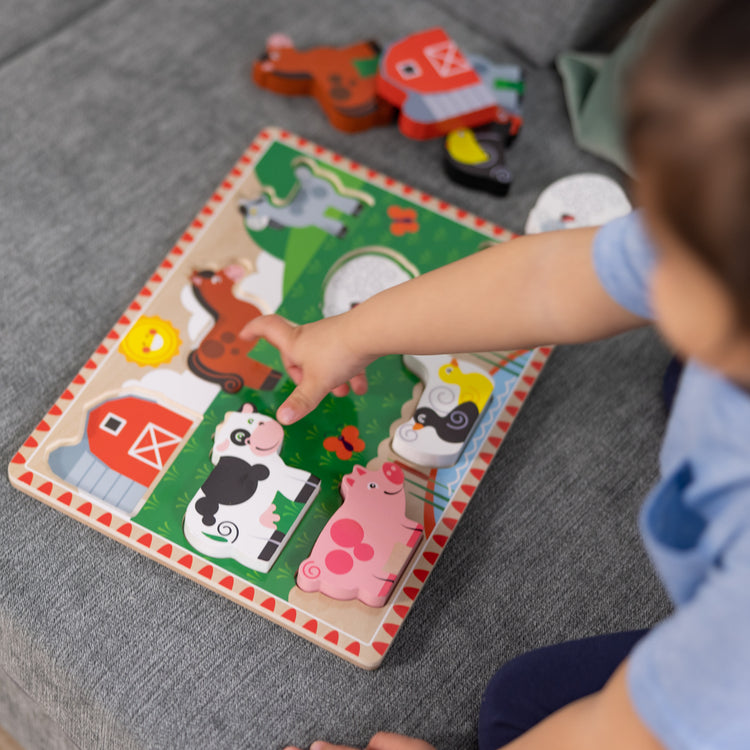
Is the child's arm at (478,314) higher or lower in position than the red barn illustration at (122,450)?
higher

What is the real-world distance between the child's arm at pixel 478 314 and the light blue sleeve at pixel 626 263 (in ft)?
0.04

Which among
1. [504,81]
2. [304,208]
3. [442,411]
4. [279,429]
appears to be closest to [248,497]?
[279,429]

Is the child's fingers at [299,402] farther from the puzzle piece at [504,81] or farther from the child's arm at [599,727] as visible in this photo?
the puzzle piece at [504,81]

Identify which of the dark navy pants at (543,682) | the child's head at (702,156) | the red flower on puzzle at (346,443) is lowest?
the dark navy pants at (543,682)

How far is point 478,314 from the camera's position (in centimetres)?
59

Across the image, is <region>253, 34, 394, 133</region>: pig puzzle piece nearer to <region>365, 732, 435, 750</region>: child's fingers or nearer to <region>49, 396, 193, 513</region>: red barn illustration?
<region>49, 396, 193, 513</region>: red barn illustration

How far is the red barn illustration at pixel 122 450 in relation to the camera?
→ 672mm

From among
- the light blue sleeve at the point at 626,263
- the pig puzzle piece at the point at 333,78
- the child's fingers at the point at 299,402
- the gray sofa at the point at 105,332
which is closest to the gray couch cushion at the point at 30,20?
the gray sofa at the point at 105,332

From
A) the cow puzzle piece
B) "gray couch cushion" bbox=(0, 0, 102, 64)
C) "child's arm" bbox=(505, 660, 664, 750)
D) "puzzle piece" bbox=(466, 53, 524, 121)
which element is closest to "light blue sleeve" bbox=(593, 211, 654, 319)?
"child's arm" bbox=(505, 660, 664, 750)

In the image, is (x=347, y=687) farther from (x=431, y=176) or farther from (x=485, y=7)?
(x=485, y=7)

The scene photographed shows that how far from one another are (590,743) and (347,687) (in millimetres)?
239

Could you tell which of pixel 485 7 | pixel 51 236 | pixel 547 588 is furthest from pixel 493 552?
pixel 485 7

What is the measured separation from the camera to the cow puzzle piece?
73 centimetres

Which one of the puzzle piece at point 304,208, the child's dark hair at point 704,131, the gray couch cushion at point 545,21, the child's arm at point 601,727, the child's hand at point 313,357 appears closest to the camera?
the child's dark hair at point 704,131
